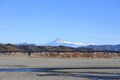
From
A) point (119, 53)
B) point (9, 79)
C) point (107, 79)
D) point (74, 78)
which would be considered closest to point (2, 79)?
point (9, 79)

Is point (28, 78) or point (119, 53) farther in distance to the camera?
point (119, 53)

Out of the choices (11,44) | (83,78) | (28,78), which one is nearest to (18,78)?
(28,78)

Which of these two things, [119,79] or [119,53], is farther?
[119,53]

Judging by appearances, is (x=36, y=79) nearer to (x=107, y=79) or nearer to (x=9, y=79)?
(x=9, y=79)

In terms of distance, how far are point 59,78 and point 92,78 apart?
78.9 inches

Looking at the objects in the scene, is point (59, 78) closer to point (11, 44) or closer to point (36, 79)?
point (36, 79)

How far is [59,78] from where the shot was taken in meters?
25.7

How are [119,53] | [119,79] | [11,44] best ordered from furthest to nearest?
1. [11,44]
2. [119,53]
3. [119,79]

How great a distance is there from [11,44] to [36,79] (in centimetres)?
11952

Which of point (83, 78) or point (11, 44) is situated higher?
point (11, 44)

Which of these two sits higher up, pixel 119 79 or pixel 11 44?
pixel 11 44

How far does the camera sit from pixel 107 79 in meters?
25.0

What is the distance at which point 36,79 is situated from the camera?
25312mm

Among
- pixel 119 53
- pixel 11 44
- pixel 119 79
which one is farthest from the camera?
pixel 11 44
